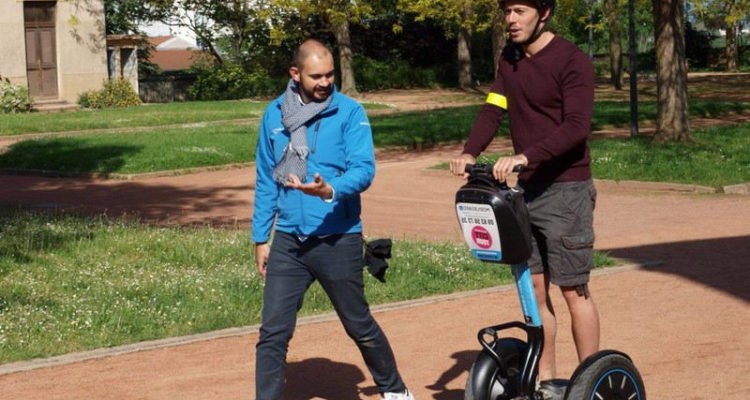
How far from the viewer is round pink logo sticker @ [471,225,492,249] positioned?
16.5 ft

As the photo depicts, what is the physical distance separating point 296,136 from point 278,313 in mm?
786

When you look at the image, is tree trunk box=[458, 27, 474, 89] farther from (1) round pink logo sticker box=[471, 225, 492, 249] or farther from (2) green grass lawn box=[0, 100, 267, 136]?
(1) round pink logo sticker box=[471, 225, 492, 249]

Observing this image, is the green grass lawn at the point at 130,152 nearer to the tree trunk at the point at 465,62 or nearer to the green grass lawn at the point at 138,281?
the green grass lawn at the point at 138,281

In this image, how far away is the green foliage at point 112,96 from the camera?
41.2 m

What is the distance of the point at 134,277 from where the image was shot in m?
10.1

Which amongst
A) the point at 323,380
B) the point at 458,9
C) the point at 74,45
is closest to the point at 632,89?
the point at 458,9

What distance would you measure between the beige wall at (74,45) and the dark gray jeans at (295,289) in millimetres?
35882

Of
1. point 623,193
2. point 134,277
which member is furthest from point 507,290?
point 623,193

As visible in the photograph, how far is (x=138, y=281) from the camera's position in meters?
9.88

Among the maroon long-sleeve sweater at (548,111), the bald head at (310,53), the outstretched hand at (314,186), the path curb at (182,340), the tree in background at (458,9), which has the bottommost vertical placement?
the path curb at (182,340)

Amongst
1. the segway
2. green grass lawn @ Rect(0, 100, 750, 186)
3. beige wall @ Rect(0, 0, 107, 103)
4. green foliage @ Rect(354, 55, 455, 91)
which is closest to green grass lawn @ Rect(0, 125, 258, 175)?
green grass lawn @ Rect(0, 100, 750, 186)

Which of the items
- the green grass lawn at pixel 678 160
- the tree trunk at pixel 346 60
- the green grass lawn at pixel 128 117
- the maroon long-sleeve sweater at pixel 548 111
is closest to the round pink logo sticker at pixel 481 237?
the maroon long-sleeve sweater at pixel 548 111

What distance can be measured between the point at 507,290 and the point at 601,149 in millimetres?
11652

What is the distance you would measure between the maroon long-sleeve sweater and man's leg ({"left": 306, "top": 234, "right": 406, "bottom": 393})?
2.44 ft
